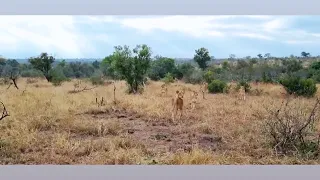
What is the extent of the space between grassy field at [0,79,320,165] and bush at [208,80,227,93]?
8cm

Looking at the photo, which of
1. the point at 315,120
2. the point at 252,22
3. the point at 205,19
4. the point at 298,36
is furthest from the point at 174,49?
the point at 315,120

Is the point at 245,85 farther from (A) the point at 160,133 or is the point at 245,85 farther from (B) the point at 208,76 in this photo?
(A) the point at 160,133

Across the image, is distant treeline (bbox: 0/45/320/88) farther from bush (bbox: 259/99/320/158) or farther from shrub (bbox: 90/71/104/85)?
bush (bbox: 259/99/320/158)

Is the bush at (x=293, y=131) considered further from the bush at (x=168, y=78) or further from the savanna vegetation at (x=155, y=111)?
the bush at (x=168, y=78)

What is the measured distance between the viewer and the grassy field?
6219mm

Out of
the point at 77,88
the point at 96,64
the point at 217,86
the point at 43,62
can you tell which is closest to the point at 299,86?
the point at 217,86

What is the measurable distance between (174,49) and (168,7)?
3.97ft

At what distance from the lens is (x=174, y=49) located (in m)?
6.52

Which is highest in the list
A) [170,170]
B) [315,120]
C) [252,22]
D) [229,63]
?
[252,22]

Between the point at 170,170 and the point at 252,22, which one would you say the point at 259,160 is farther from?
the point at 252,22

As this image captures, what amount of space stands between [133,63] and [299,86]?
82.6 inches

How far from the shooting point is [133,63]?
7027 mm

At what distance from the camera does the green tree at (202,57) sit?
255 inches

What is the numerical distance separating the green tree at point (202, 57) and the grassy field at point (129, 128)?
0.34m
